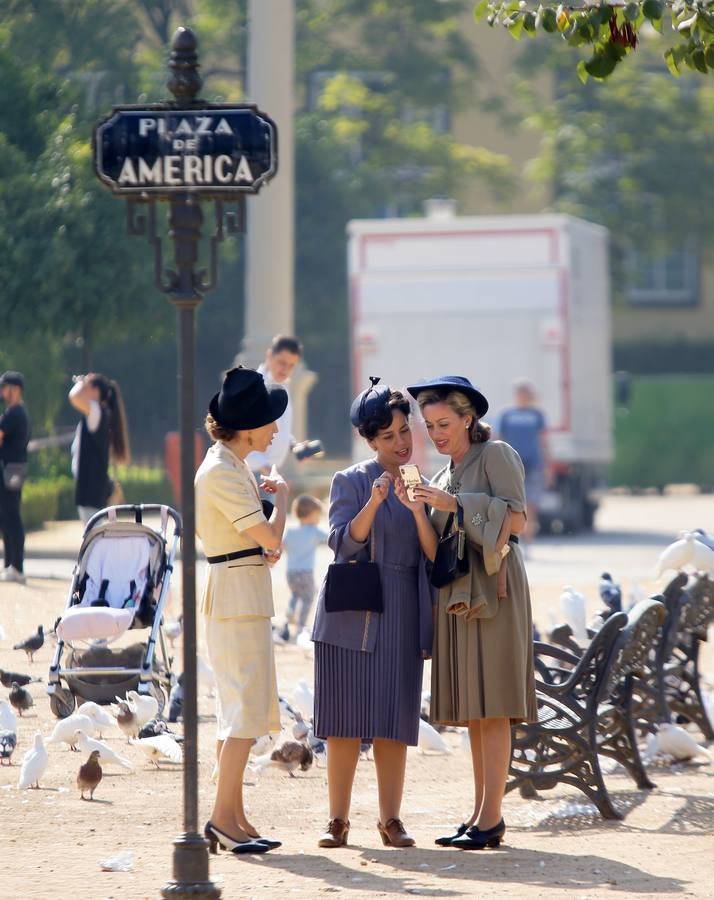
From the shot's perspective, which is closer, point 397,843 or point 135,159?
point 135,159

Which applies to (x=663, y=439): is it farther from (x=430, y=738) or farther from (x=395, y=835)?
(x=395, y=835)

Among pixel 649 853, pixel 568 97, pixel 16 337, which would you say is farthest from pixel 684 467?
pixel 649 853

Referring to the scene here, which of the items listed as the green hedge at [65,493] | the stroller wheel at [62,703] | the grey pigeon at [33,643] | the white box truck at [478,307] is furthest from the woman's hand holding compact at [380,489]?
the white box truck at [478,307]

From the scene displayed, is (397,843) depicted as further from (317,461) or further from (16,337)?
(317,461)

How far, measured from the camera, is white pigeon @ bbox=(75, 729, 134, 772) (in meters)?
7.89

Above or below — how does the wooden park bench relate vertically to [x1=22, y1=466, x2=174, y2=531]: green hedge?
below

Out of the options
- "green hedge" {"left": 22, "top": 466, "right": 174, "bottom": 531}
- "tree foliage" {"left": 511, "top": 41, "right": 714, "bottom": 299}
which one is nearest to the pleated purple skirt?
"green hedge" {"left": 22, "top": 466, "right": 174, "bottom": 531}

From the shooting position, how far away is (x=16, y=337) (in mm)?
19875

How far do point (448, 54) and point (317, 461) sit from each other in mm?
8032

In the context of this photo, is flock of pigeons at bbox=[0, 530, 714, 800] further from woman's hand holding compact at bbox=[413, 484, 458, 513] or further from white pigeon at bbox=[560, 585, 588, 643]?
woman's hand holding compact at bbox=[413, 484, 458, 513]

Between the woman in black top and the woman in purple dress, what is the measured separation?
288 inches

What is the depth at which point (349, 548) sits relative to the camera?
6.48 metres

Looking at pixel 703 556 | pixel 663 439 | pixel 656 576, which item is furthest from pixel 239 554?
pixel 663 439

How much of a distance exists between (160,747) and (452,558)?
235 centimetres
